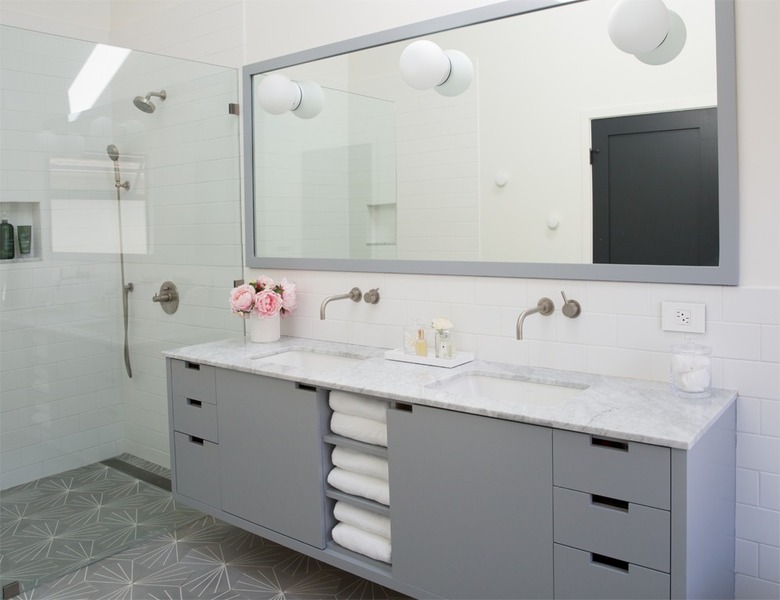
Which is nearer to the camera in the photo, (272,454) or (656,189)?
(656,189)

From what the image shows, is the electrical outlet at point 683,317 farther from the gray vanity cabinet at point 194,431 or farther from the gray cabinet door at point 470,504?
the gray vanity cabinet at point 194,431

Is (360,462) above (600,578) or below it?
above

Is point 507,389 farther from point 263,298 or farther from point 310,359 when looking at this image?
point 263,298

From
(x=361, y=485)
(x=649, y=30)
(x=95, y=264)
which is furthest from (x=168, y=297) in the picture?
(x=649, y=30)

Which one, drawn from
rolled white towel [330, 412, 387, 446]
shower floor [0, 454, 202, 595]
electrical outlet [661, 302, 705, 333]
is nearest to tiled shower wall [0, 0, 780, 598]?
electrical outlet [661, 302, 705, 333]

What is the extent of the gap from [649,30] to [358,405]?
142 centimetres

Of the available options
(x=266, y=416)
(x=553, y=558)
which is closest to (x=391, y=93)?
(x=266, y=416)

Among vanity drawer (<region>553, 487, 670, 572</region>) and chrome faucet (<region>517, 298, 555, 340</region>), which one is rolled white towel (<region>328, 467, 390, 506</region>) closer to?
vanity drawer (<region>553, 487, 670, 572</region>)

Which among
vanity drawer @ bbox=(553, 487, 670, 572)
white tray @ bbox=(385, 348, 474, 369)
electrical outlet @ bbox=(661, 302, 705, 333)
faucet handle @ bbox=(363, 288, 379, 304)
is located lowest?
vanity drawer @ bbox=(553, 487, 670, 572)

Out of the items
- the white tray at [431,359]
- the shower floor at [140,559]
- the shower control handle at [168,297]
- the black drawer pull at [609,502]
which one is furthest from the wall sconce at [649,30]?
the shower control handle at [168,297]

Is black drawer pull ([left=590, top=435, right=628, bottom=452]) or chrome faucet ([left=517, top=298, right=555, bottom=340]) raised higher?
chrome faucet ([left=517, top=298, right=555, bottom=340])

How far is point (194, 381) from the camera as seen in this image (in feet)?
8.78

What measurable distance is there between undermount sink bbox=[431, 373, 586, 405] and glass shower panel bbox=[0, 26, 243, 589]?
1.34m

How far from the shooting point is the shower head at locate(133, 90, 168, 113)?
9.76 ft
